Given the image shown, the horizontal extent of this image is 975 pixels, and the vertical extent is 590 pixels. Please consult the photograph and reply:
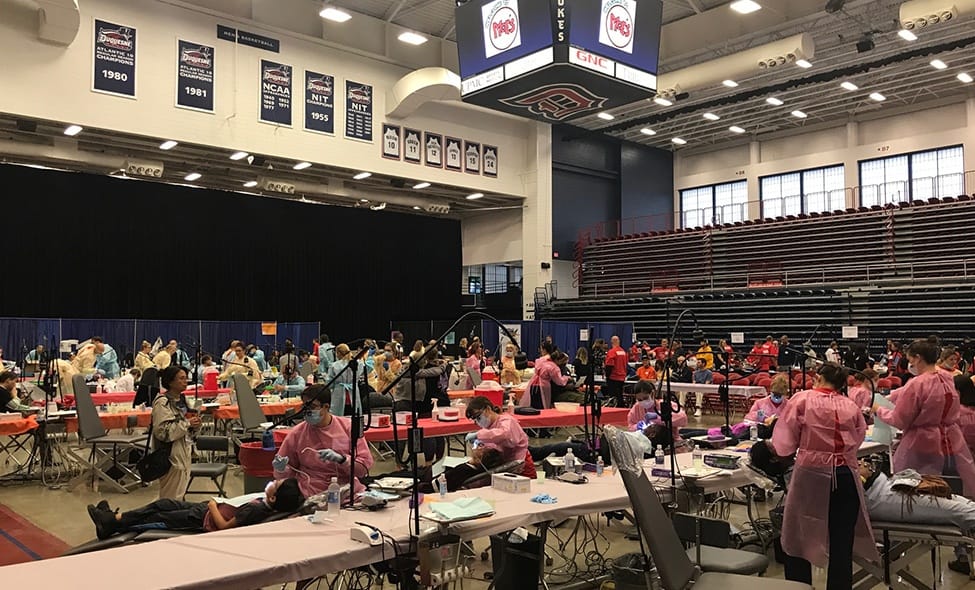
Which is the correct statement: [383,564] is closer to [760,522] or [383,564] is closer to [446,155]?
[760,522]

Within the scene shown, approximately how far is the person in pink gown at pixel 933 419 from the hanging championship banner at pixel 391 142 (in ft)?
55.2

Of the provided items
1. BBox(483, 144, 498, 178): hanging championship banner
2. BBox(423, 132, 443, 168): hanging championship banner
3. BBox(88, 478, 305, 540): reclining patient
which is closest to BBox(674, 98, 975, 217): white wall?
BBox(483, 144, 498, 178): hanging championship banner

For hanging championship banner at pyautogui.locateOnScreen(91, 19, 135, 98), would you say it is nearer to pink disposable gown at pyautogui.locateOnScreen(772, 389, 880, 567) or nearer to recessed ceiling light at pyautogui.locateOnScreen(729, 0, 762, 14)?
recessed ceiling light at pyautogui.locateOnScreen(729, 0, 762, 14)

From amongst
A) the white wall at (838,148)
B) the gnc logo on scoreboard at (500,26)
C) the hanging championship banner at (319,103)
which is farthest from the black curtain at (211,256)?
the gnc logo on scoreboard at (500,26)

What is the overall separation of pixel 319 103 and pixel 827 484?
1726cm

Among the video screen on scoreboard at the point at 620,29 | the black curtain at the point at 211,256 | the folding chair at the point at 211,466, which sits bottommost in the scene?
the folding chair at the point at 211,466

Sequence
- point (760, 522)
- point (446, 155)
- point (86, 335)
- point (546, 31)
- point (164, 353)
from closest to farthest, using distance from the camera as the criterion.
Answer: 1. point (760, 522)
2. point (546, 31)
3. point (164, 353)
4. point (86, 335)
5. point (446, 155)

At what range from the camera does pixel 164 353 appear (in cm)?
1345

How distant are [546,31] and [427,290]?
15.2 metres

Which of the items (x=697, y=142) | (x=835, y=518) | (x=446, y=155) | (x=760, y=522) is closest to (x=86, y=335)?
(x=446, y=155)

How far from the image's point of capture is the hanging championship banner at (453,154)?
2205 centimetres

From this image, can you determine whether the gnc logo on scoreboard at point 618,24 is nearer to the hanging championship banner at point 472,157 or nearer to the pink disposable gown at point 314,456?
the pink disposable gown at point 314,456

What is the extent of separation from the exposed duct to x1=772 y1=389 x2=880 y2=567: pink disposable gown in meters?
14.8

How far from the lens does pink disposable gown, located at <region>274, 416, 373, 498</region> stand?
4773 millimetres
